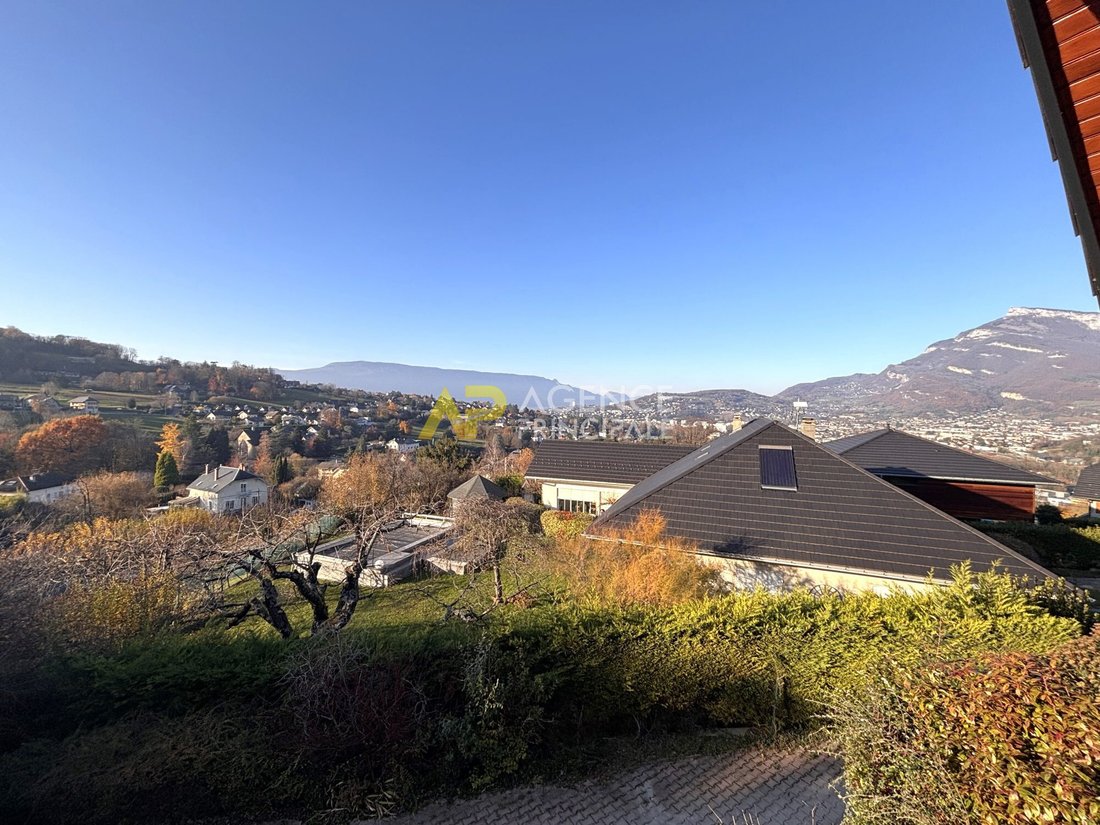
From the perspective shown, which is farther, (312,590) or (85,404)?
(85,404)

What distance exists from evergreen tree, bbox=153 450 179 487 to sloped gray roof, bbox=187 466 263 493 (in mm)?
1512

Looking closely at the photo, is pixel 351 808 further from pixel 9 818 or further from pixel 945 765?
pixel 945 765

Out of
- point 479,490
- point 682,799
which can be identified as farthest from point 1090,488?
point 479,490

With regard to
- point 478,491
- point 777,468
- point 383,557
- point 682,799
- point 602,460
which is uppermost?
point 777,468

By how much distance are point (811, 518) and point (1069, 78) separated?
10003 mm

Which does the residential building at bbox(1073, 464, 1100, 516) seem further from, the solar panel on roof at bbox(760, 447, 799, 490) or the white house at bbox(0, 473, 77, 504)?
the white house at bbox(0, 473, 77, 504)

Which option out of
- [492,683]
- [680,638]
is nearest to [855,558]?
[680,638]

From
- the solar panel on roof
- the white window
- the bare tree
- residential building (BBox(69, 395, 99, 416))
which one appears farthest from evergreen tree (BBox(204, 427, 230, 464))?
the solar panel on roof

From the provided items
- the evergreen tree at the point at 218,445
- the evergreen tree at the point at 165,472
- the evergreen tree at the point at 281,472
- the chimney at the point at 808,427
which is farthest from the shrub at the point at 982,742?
the evergreen tree at the point at 218,445

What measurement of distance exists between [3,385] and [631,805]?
85861 millimetres

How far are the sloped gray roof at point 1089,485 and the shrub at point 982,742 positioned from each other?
84.2 ft

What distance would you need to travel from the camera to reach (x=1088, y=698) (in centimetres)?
261

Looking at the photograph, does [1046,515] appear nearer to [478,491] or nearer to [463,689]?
[463,689]

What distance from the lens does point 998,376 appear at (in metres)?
92.6
